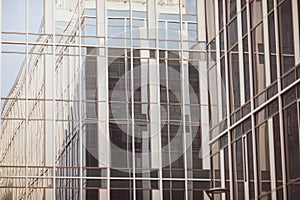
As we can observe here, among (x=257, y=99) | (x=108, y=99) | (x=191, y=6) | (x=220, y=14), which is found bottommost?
(x=257, y=99)

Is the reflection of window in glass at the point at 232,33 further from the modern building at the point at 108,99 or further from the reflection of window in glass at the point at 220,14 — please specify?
the modern building at the point at 108,99

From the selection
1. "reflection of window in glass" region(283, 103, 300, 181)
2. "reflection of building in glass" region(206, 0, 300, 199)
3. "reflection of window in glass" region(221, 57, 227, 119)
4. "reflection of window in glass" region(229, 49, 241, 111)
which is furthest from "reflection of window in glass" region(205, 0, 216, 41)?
"reflection of window in glass" region(283, 103, 300, 181)

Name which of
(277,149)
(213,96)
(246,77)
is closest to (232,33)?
(246,77)

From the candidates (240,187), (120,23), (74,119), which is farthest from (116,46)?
(240,187)

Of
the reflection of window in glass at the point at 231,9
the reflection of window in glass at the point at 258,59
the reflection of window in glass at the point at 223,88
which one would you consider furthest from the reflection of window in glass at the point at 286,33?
the reflection of window in glass at the point at 223,88

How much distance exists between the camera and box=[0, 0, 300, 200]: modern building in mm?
39938

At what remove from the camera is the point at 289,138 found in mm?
27172

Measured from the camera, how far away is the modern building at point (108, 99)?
39.9 metres

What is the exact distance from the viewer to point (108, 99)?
4062 cm

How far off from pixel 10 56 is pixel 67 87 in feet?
9.72

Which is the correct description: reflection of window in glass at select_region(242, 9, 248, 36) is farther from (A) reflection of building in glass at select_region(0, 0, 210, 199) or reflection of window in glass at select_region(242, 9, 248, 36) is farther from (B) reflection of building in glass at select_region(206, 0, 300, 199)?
(A) reflection of building in glass at select_region(0, 0, 210, 199)

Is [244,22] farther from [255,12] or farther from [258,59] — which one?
[258,59]

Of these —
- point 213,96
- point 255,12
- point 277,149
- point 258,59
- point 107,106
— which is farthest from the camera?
point 213,96

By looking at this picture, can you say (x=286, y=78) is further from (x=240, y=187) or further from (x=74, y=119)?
(x=74, y=119)
